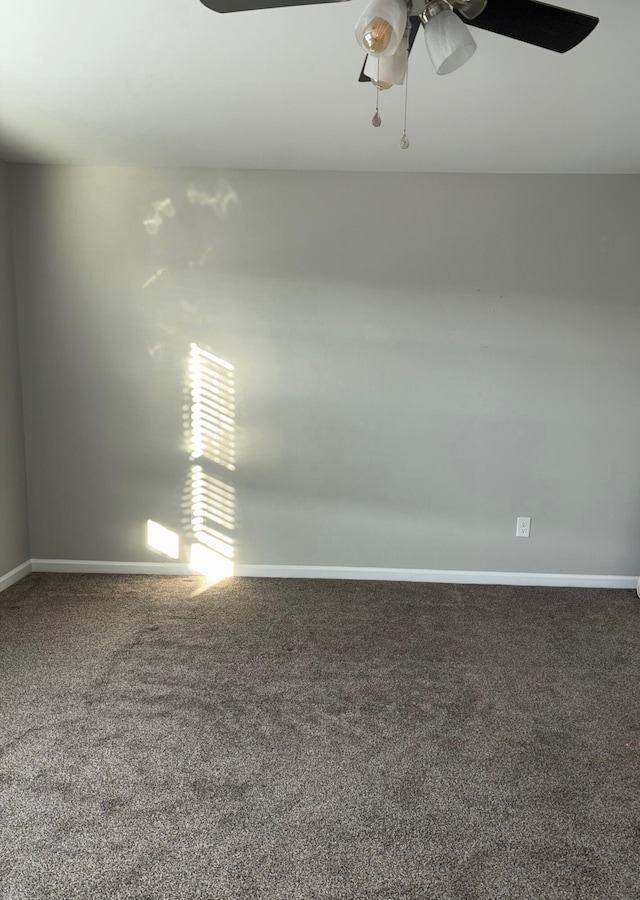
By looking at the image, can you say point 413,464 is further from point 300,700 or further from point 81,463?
point 81,463

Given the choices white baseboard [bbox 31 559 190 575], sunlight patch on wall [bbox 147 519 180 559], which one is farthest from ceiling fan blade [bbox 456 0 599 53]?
white baseboard [bbox 31 559 190 575]

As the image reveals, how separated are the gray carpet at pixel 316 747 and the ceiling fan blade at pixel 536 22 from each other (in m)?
2.12

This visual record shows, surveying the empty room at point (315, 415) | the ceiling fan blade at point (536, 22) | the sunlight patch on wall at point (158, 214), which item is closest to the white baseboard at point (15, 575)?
the empty room at point (315, 415)

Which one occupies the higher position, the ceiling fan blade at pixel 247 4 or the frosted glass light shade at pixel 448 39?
the ceiling fan blade at pixel 247 4

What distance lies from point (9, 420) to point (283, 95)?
2.31 metres

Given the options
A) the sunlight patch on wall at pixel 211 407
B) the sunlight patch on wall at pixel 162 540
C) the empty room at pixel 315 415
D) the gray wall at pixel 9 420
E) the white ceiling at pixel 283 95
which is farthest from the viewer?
the sunlight patch on wall at pixel 162 540

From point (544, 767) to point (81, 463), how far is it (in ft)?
9.54

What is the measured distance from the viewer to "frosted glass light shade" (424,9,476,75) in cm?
149

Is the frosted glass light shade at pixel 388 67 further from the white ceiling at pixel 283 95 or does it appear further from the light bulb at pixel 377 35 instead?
the white ceiling at pixel 283 95

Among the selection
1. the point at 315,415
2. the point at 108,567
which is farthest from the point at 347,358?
the point at 108,567

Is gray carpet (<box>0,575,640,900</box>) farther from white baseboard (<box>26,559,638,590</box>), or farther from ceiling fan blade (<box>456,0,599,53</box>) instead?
ceiling fan blade (<box>456,0,599,53</box>)

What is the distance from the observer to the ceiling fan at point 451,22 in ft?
4.65

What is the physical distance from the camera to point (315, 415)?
3807mm

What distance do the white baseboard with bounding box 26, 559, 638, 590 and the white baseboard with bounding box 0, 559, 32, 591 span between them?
0.04 metres
